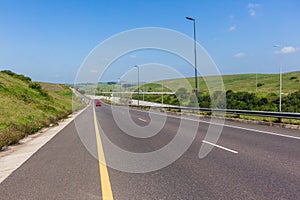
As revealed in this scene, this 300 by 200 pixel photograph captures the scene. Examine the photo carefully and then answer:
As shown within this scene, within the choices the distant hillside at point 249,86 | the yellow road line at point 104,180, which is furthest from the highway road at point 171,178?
the distant hillside at point 249,86

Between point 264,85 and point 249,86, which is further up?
point 264,85

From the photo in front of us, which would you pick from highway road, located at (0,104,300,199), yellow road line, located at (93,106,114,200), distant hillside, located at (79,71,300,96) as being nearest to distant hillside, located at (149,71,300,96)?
distant hillside, located at (79,71,300,96)

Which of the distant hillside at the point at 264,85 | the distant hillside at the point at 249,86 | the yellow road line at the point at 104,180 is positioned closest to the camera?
the yellow road line at the point at 104,180

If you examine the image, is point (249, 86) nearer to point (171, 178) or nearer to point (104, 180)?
point (171, 178)

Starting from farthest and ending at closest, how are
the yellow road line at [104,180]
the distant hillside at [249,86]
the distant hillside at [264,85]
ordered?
the distant hillside at [264,85]
the distant hillside at [249,86]
the yellow road line at [104,180]

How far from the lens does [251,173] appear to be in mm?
5801

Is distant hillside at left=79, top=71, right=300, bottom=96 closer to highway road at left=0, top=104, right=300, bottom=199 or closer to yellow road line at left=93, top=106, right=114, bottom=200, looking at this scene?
highway road at left=0, top=104, right=300, bottom=199

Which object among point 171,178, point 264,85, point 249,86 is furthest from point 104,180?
point 249,86

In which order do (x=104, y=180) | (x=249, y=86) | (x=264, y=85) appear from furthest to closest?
(x=249, y=86) < (x=264, y=85) < (x=104, y=180)

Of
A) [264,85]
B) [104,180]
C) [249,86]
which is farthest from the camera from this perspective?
[249,86]

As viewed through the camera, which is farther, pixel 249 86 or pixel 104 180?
pixel 249 86

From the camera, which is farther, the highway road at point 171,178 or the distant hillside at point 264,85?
the distant hillside at point 264,85

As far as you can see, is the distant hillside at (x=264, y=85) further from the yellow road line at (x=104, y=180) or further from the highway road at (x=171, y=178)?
the yellow road line at (x=104, y=180)

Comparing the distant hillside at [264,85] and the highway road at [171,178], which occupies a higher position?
the distant hillside at [264,85]
